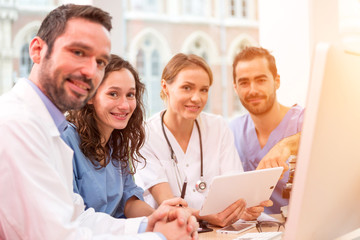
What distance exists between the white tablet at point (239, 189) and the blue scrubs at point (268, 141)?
2.36 ft

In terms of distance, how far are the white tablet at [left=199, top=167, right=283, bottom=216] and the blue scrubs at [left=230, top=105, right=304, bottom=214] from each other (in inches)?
28.3

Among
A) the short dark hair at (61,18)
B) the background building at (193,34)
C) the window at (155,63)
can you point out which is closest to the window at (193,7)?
the background building at (193,34)

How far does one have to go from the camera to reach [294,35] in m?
2.95

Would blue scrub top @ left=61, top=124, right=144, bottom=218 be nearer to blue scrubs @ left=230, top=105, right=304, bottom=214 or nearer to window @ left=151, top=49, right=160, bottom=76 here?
blue scrubs @ left=230, top=105, right=304, bottom=214

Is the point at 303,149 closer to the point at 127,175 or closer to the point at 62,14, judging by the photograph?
the point at 62,14

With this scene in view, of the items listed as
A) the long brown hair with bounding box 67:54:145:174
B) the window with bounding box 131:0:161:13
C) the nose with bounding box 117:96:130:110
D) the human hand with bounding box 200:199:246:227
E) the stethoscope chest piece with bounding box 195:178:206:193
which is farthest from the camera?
the window with bounding box 131:0:161:13

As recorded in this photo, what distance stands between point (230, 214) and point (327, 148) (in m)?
0.77

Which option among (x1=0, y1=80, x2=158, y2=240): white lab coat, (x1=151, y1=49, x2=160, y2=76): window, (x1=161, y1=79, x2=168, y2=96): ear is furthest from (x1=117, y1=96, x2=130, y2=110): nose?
(x1=151, y1=49, x2=160, y2=76): window

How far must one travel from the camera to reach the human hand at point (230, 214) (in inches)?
52.7

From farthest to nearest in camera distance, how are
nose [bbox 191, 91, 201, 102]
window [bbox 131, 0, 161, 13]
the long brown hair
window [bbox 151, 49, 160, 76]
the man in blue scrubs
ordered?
1. window [bbox 131, 0, 161, 13]
2. window [bbox 151, 49, 160, 76]
3. the man in blue scrubs
4. nose [bbox 191, 91, 201, 102]
5. the long brown hair

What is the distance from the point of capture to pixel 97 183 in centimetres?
140

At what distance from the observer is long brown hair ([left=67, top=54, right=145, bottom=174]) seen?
1454mm

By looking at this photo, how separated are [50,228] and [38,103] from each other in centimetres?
32

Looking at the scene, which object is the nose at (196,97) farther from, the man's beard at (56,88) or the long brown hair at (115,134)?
the man's beard at (56,88)
